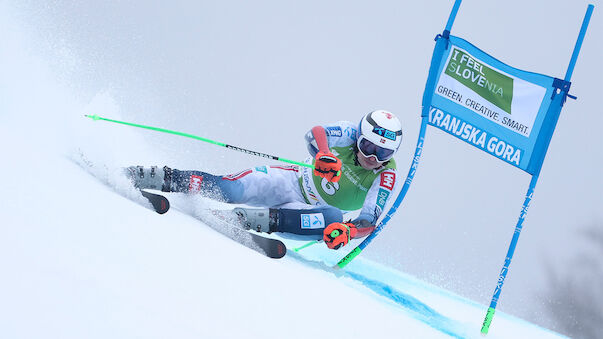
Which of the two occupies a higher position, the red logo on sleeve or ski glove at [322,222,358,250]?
the red logo on sleeve

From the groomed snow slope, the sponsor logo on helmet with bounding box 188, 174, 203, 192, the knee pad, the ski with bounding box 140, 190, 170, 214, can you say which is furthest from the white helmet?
the ski with bounding box 140, 190, 170, 214

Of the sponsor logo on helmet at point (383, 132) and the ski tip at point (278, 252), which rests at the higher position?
the sponsor logo on helmet at point (383, 132)

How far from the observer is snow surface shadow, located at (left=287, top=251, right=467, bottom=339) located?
4547 millimetres

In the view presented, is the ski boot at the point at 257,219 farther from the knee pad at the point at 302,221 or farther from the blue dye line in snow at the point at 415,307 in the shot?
the blue dye line in snow at the point at 415,307

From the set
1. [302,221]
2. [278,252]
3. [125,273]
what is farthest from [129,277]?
[302,221]

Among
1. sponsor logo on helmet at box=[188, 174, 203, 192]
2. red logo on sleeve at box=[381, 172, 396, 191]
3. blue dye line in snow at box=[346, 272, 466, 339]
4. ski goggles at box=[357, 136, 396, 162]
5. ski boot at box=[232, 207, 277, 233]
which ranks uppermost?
ski goggles at box=[357, 136, 396, 162]

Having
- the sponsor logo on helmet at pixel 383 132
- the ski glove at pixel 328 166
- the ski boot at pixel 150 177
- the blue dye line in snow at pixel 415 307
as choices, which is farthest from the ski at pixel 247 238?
the sponsor logo on helmet at pixel 383 132

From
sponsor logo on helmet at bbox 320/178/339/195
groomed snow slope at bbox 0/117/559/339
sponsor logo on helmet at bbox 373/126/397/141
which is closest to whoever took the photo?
groomed snow slope at bbox 0/117/559/339

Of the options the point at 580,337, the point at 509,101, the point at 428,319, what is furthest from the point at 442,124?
the point at 580,337

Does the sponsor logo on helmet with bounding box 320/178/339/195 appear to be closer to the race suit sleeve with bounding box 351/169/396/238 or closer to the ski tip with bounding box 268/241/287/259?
the race suit sleeve with bounding box 351/169/396/238

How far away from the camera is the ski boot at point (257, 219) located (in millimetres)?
5036

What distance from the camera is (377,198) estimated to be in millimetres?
5406

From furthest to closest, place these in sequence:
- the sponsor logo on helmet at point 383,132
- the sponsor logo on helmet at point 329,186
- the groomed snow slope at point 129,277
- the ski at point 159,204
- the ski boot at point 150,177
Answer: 1. the sponsor logo on helmet at point 329,186
2. the sponsor logo on helmet at point 383,132
3. the ski boot at point 150,177
4. the ski at point 159,204
5. the groomed snow slope at point 129,277

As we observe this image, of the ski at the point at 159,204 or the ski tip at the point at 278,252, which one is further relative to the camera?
the ski tip at the point at 278,252
